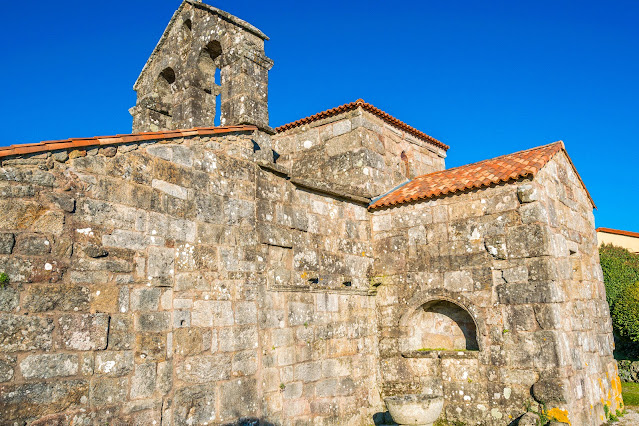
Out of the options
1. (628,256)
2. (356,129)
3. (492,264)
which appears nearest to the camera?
(492,264)

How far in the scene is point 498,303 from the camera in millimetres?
7121

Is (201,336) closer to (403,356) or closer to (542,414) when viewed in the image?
(403,356)

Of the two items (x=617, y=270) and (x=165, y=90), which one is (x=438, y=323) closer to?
(x=165, y=90)

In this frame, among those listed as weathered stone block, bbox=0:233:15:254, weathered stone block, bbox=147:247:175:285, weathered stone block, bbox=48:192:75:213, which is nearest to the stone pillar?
weathered stone block, bbox=147:247:175:285

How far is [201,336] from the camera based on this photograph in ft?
18.1

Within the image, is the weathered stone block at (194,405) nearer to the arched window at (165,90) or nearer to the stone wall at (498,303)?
the stone wall at (498,303)

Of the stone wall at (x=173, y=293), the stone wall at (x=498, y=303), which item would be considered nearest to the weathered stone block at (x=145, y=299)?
the stone wall at (x=173, y=293)

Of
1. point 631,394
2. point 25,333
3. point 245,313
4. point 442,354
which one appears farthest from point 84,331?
point 631,394

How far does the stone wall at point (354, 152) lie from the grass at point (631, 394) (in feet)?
19.4

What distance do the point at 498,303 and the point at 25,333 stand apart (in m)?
5.73

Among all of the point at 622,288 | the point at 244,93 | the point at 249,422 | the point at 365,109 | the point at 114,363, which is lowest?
the point at 249,422

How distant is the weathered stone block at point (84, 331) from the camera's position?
4441 mm

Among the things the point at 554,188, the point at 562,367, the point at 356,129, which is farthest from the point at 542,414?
the point at 356,129

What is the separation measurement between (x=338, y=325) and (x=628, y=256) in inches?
498
